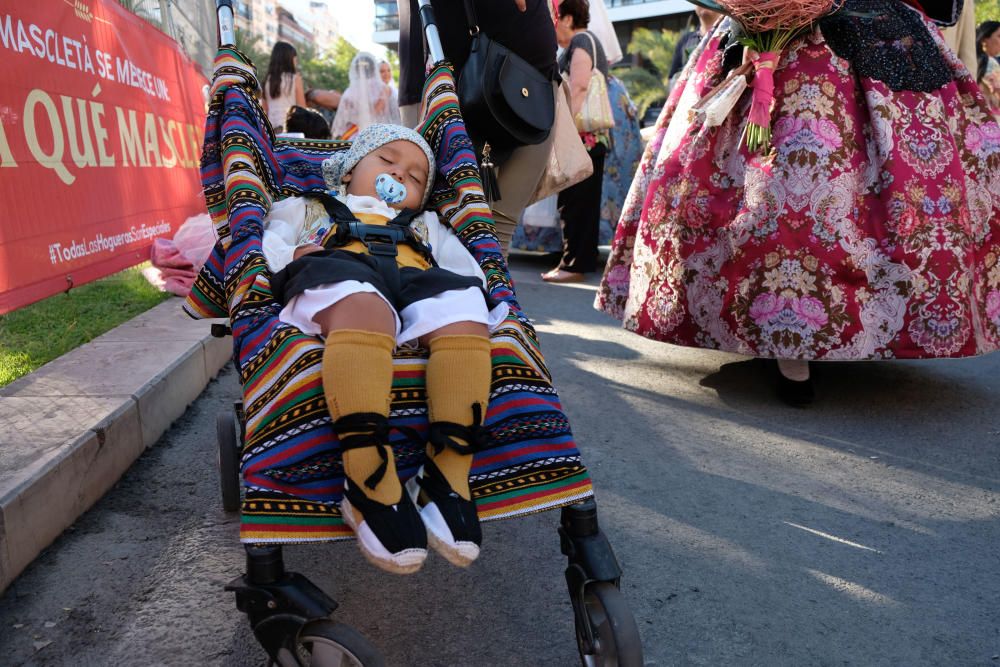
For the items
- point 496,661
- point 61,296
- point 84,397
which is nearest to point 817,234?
point 496,661

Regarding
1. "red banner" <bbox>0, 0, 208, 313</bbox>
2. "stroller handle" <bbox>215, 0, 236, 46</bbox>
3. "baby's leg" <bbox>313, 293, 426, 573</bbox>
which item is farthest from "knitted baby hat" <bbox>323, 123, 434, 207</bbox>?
"red banner" <bbox>0, 0, 208, 313</bbox>

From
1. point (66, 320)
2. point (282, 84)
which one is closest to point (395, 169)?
point (66, 320)

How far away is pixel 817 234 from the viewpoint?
334 cm

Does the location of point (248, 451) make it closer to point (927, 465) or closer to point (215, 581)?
point (215, 581)

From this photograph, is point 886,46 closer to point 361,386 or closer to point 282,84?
point 361,386

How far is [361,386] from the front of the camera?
1.66 m

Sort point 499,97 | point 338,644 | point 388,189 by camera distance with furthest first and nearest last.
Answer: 1. point 499,97
2. point 388,189
3. point 338,644

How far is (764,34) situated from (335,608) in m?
2.87

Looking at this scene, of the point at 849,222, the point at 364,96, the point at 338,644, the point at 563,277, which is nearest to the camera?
the point at 338,644

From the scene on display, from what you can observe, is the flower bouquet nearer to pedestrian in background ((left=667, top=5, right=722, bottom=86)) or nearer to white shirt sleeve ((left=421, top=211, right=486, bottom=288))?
pedestrian in background ((left=667, top=5, right=722, bottom=86))

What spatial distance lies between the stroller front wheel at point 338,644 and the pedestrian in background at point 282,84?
22.7 feet

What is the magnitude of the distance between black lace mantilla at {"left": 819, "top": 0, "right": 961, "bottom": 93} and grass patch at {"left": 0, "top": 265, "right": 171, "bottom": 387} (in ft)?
11.2

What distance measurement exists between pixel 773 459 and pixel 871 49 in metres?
1.71

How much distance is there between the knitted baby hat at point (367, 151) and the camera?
2459 mm
